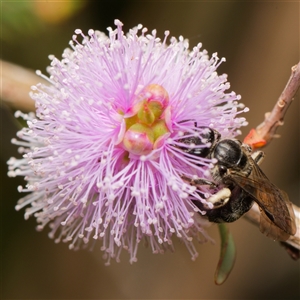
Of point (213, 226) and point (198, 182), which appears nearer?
point (198, 182)

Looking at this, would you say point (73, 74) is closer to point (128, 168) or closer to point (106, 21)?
point (128, 168)

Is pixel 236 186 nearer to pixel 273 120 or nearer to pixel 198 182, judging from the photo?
pixel 198 182

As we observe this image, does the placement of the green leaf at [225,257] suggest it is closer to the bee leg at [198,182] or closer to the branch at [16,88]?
the bee leg at [198,182]

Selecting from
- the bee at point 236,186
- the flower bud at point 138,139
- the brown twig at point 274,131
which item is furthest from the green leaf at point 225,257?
the flower bud at point 138,139

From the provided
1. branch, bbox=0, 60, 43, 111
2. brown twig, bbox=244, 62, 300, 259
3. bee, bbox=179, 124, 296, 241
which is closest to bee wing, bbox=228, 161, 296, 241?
bee, bbox=179, 124, 296, 241

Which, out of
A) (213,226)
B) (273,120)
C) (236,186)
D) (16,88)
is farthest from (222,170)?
(213,226)

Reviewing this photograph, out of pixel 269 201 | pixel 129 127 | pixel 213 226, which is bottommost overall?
pixel 213 226

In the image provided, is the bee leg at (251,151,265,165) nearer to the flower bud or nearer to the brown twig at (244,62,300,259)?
the brown twig at (244,62,300,259)
